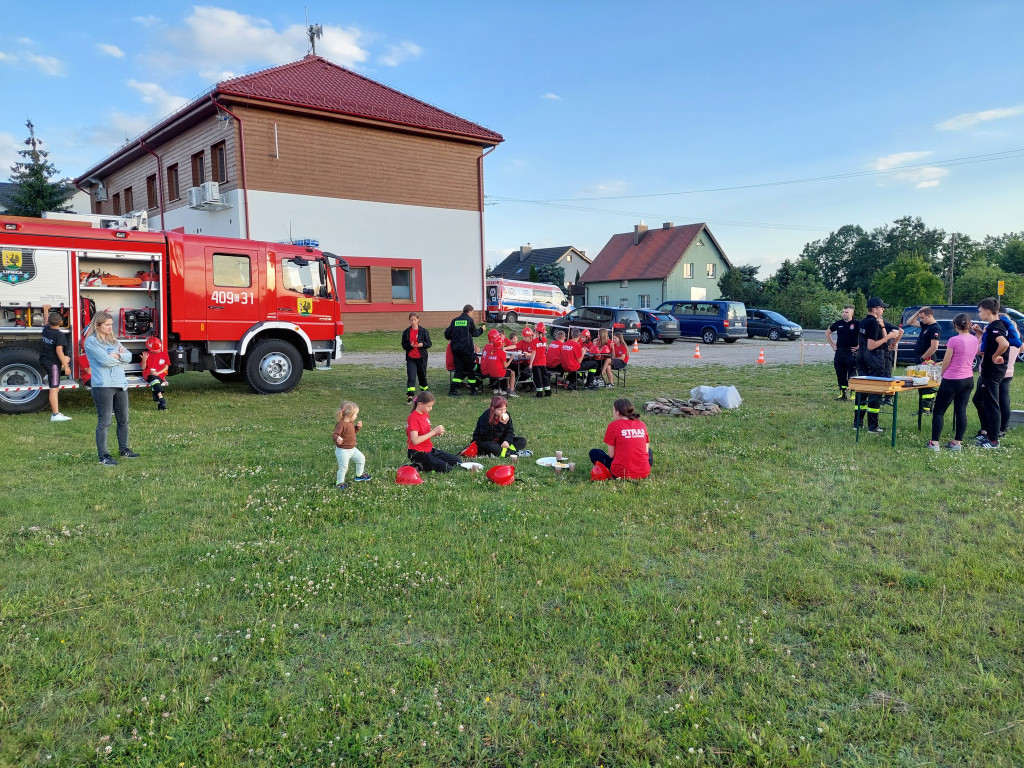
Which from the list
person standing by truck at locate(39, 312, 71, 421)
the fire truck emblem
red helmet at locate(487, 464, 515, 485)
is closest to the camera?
red helmet at locate(487, 464, 515, 485)

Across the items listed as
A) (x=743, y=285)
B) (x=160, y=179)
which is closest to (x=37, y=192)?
(x=160, y=179)

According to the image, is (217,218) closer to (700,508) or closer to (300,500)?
(300,500)

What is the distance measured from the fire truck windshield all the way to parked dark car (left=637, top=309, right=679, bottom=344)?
60.5 feet

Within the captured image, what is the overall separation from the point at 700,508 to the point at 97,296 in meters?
11.1

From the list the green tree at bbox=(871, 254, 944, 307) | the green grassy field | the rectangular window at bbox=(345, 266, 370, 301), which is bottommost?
the green grassy field

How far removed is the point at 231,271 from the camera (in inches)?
506

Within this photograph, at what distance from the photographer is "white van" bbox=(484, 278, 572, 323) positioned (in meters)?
33.0

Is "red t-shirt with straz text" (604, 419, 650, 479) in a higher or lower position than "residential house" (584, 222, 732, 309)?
lower

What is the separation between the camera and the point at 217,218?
25.2 m

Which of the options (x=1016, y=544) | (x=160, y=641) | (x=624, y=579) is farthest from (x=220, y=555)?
(x=1016, y=544)

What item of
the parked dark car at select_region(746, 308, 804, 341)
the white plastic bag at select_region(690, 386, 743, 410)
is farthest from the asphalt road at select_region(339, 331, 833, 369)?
the white plastic bag at select_region(690, 386, 743, 410)

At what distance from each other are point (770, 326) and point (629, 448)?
1152 inches

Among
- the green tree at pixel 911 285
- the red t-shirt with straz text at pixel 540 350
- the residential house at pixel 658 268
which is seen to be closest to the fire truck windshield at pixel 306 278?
the red t-shirt with straz text at pixel 540 350

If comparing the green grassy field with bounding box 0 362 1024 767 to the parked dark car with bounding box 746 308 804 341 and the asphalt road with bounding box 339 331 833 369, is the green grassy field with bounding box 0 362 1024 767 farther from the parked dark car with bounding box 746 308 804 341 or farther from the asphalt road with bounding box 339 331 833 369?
the parked dark car with bounding box 746 308 804 341
